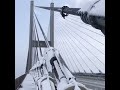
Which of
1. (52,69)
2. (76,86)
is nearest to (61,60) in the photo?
(52,69)

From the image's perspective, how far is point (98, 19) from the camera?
4.20m

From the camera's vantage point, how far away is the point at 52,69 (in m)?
17.4
